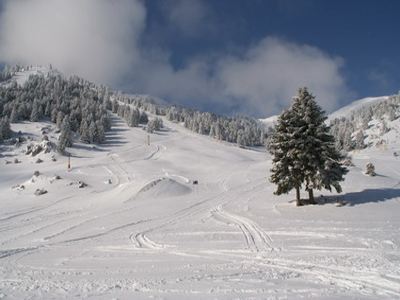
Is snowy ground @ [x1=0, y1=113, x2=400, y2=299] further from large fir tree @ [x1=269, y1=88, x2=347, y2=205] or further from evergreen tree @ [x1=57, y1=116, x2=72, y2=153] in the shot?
evergreen tree @ [x1=57, y1=116, x2=72, y2=153]

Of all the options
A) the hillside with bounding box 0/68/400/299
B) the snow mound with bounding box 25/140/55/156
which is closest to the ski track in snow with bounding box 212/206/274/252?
the hillside with bounding box 0/68/400/299

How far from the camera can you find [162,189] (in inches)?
1843

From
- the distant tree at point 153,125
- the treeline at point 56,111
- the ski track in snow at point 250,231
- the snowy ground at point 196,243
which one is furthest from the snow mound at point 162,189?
the distant tree at point 153,125

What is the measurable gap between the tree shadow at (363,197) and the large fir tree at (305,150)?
5.11 feet

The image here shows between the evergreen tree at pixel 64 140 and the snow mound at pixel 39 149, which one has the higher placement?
the evergreen tree at pixel 64 140

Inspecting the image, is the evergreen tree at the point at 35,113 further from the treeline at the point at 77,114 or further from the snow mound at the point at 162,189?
the snow mound at the point at 162,189

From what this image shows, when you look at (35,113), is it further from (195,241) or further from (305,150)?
(195,241)

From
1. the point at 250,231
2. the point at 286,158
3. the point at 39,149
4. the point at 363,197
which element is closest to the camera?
the point at 250,231

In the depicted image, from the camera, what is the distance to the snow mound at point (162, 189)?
148 feet

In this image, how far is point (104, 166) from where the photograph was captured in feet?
266

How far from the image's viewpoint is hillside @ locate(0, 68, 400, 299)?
12367 mm

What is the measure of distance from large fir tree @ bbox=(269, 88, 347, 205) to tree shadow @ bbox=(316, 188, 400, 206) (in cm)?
156

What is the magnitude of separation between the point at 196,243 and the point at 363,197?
67.6 feet

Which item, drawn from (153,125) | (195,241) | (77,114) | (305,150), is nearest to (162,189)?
(305,150)
